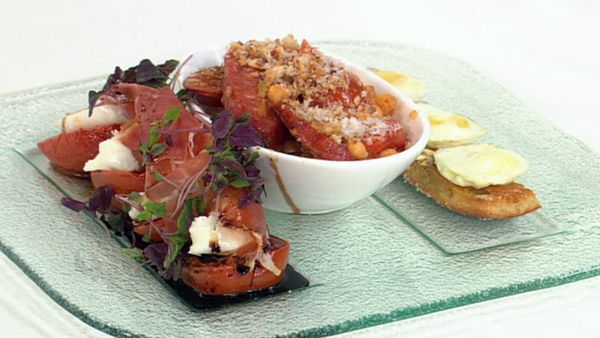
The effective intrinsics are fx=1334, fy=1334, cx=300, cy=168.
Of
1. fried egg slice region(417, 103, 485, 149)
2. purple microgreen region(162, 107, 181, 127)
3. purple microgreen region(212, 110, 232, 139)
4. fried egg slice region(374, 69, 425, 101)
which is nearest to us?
purple microgreen region(212, 110, 232, 139)

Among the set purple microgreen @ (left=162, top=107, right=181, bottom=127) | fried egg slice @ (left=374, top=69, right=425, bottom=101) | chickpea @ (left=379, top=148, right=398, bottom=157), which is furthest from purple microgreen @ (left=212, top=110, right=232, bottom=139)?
fried egg slice @ (left=374, top=69, right=425, bottom=101)

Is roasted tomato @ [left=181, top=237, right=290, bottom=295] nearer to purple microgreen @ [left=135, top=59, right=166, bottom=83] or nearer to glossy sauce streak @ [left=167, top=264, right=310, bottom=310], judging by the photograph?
glossy sauce streak @ [left=167, top=264, right=310, bottom=310]

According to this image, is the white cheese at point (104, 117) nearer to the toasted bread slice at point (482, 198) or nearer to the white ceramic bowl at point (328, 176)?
the white ceramic bowl at point (328, 176)

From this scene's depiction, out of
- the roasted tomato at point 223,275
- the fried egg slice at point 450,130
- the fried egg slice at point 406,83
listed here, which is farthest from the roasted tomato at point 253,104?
the fried egg slice at point 406,83

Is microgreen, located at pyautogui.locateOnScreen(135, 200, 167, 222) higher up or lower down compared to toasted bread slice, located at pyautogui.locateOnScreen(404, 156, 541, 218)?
higher up

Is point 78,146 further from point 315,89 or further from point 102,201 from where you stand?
point 315,89

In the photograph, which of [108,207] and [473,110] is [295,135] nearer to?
[108,207]

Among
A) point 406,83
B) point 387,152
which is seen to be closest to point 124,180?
point 387,152
